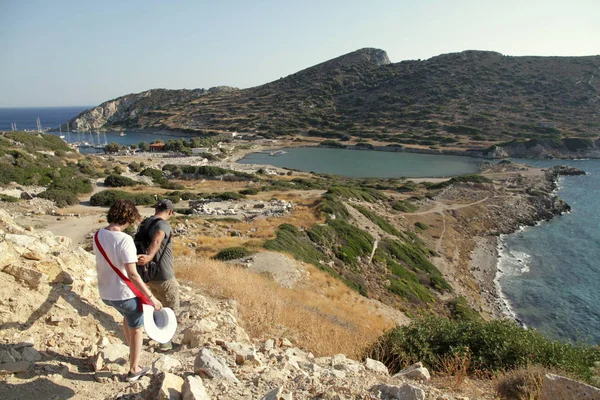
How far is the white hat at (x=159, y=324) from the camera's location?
14.6 feet

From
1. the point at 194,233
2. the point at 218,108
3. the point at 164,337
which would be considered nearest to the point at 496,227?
the point at 194,233

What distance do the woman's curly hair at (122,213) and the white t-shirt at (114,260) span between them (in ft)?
0.50

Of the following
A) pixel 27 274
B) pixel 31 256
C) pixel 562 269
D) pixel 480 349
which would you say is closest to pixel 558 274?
pixel 562 269

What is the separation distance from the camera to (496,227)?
4356 cm

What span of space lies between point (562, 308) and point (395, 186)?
35.6 metres

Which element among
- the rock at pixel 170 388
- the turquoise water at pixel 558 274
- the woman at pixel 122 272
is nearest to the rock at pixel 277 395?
the rock at pixel 170 388

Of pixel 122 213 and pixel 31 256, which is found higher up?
pixel 122 213

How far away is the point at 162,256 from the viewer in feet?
18.2

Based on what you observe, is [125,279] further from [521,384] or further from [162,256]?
[521,384]

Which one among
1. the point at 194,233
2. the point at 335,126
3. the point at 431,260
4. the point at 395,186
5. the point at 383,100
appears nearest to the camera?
the point at 194,233

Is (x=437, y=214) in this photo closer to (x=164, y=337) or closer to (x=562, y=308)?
(x=562, y=308)

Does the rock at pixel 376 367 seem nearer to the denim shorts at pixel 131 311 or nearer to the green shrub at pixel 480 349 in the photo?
→ the green shrub at pixel 480 349

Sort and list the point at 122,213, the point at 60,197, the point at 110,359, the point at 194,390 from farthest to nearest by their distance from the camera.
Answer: the point at 60,197
the point at 110,359
the point at 122,213
the point at 194,390

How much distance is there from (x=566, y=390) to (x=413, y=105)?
141 m
